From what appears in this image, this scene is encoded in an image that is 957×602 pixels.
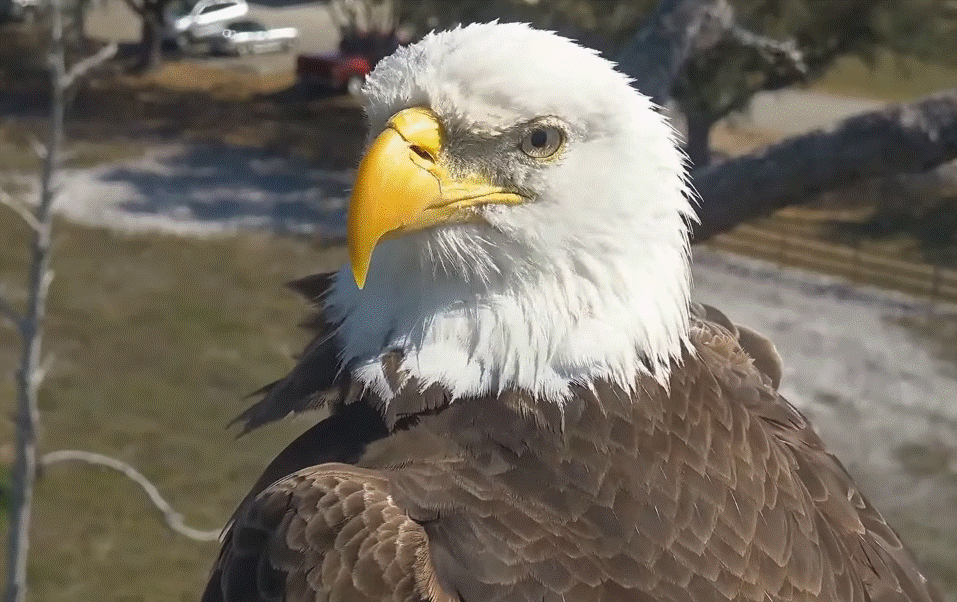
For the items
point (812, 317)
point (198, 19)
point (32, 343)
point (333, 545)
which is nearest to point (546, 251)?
point (333, 545)

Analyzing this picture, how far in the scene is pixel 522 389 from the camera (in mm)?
2545

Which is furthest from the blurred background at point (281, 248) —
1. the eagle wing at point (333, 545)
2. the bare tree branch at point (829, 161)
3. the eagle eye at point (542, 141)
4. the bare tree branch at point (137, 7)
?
the eagle wing at point (333, 545)

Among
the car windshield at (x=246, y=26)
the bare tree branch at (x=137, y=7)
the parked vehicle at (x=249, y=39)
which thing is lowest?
the parked vehicle at (x=249, y=39)

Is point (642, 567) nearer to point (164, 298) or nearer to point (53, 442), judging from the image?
point (53, 442)

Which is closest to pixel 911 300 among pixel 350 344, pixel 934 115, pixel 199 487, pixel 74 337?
pixel 199 487

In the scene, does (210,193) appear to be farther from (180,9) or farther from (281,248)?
(180,9)

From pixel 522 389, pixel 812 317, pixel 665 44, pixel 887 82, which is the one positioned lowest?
pixel 812 317

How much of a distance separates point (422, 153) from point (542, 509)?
848mm

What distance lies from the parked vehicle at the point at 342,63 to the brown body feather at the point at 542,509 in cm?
1984

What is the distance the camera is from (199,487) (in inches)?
376

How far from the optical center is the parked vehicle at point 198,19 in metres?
25.3

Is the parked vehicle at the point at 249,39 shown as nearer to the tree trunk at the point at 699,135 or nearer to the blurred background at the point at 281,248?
the blurred background at the point at 281,248

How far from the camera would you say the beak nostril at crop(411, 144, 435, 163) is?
244 centimetres

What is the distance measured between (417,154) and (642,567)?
41.0 inches
